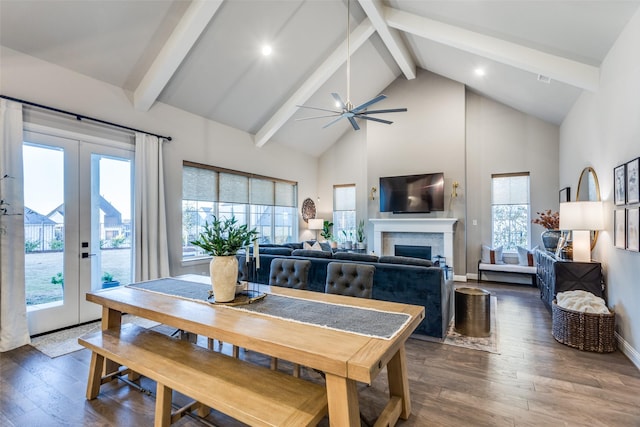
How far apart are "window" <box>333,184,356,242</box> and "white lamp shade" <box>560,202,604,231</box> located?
5385 mm

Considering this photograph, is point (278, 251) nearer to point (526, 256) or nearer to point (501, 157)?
point (526, 256)

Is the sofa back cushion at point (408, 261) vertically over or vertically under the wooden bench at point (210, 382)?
over

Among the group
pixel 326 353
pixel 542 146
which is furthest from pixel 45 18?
pixel 542 146

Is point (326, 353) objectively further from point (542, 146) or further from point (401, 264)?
point (542, 146)

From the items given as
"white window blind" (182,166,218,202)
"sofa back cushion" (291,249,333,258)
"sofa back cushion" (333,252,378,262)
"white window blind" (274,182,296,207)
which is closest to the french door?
"white window blind" (182,166,218,202)

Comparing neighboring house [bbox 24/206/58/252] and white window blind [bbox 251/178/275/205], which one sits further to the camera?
white window blind [bbox 251/178/275/205]

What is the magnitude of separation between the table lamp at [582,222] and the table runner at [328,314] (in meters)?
2.98

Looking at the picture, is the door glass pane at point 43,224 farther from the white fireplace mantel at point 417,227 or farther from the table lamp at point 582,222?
the table lamp at point 582,222

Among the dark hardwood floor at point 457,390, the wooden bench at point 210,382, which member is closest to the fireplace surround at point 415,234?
the dark hardwood floor at point 457,390

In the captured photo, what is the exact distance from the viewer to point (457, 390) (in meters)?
2.41

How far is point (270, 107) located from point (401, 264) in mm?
4508

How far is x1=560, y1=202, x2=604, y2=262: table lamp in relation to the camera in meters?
3.46

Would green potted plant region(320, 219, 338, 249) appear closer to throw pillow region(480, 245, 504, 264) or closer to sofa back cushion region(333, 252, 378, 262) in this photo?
throw pillow region(480, 245, 504, 264)

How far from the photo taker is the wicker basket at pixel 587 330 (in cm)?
302
